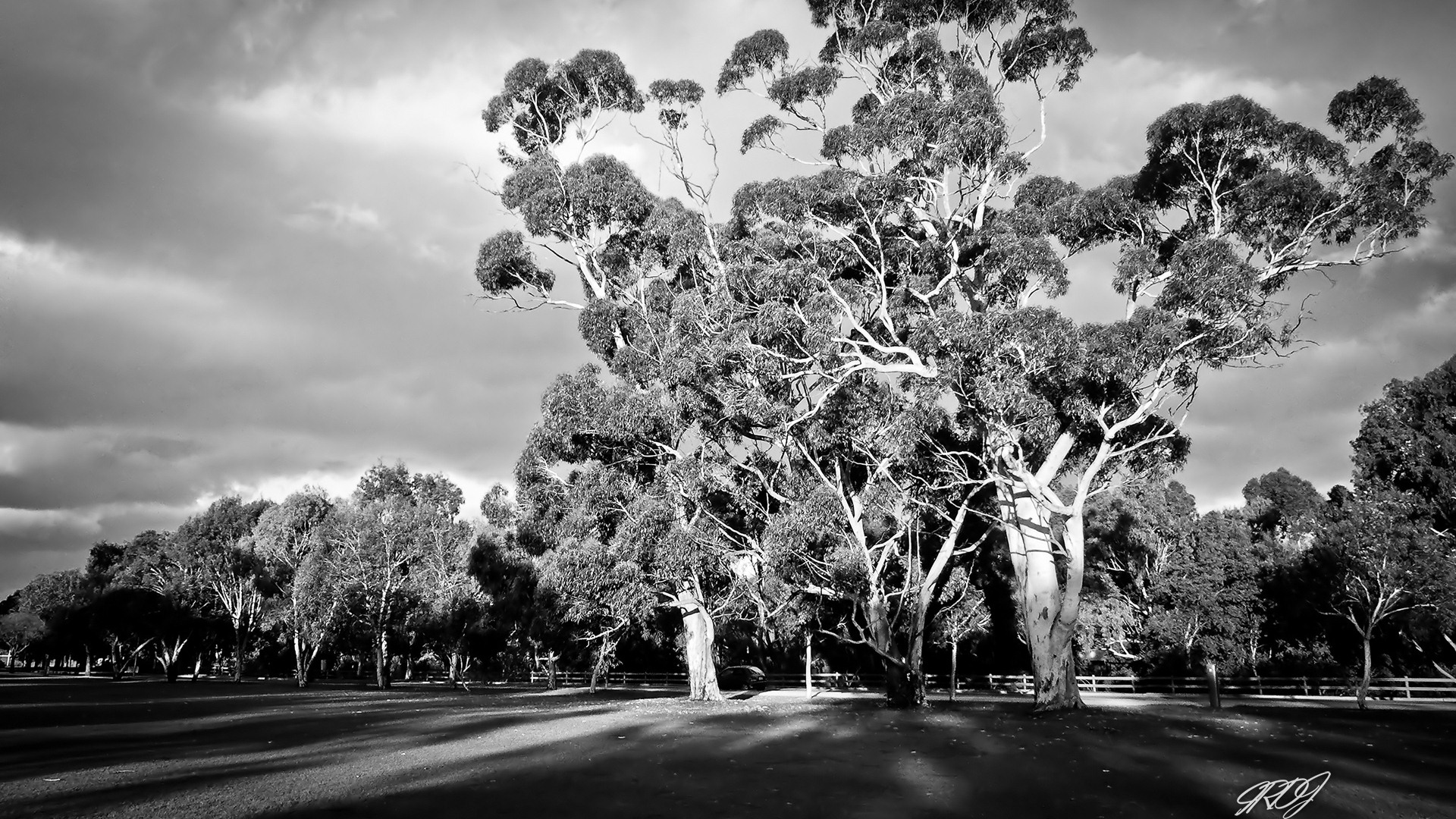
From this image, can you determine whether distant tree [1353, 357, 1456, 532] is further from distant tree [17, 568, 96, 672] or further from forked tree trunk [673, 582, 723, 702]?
distant tree [17, 568, 96, 672]

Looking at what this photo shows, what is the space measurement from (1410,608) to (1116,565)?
42.3 feet

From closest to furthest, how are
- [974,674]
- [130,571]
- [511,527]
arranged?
1. [974,674]
2. [511,527]
3. [130,571]

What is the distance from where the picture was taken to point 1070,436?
20.9 meters

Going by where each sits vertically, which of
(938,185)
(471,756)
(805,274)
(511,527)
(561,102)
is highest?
(561,102)

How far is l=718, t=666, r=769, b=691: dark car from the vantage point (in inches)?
1673

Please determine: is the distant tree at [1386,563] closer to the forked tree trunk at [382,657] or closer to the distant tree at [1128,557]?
the distant tree at [1128,557]

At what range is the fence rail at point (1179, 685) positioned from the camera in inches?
Result: 1152

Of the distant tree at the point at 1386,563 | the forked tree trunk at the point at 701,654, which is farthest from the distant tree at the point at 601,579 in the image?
the distant tree at the point at 1386,563

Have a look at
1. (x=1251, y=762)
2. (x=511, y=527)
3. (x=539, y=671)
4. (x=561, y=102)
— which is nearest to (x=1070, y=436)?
(x=1251, y=762)

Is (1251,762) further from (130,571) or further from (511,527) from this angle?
(130,571)

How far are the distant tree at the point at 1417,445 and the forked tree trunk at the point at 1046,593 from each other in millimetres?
22078

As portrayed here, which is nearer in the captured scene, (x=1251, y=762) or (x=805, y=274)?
(x=1251, y=762)

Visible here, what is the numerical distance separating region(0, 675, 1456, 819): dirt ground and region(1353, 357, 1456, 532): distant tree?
824 inches

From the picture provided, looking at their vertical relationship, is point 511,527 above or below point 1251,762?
above
